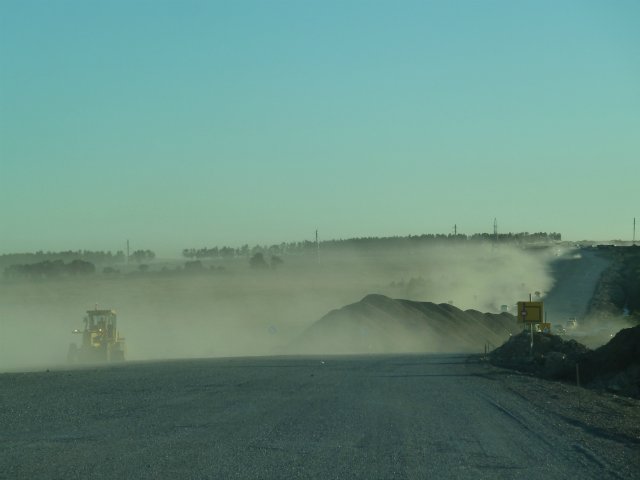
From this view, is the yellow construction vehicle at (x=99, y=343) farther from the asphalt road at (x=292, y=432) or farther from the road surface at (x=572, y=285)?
the road surface at (x=572, y=285)

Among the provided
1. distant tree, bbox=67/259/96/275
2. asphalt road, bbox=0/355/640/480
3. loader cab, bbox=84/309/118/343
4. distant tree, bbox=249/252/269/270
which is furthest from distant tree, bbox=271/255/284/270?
asphalt road, bbox=0/355/640/480

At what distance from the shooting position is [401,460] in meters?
13.1

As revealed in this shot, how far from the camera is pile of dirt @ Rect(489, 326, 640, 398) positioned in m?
29.7

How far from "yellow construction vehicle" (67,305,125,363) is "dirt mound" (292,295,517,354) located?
19.9 m

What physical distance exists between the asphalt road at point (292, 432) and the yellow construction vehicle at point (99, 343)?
18.3 metres

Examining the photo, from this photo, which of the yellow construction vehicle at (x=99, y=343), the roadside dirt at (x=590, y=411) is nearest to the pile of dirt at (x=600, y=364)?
the roadside dirt at (x=590, y=411)

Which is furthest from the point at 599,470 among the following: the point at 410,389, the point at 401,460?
the point at 410,389

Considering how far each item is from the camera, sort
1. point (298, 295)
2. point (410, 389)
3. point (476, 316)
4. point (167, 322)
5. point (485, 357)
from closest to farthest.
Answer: point (410, 389)
point (485, 357)
point (476, 316)
point (167, 322)
point (298, 295)

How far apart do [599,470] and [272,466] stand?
486cm

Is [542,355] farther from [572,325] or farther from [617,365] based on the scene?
[572,325]

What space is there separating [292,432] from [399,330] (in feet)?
185

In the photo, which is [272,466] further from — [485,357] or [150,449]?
[485,357]

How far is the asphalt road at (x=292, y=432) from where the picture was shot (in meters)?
12.6

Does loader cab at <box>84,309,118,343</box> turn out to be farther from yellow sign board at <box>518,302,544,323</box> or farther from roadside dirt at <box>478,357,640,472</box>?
roadside dirt at <box>478,357,640,472</box>
